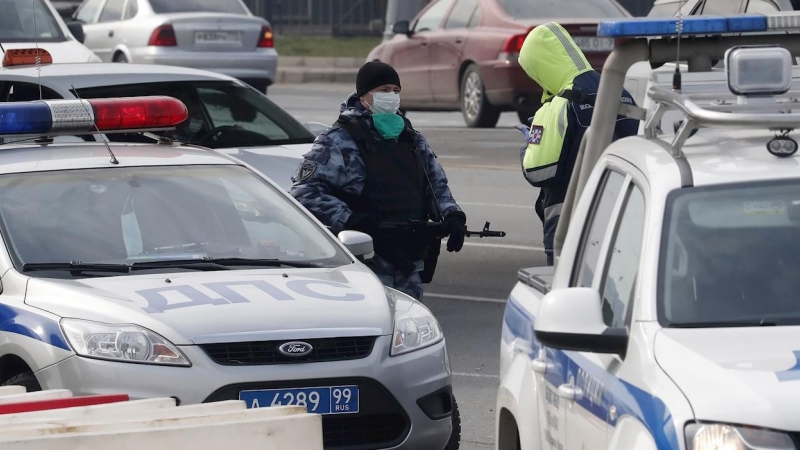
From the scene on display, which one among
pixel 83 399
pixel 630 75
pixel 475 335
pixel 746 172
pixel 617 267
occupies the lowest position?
pixel 475 335

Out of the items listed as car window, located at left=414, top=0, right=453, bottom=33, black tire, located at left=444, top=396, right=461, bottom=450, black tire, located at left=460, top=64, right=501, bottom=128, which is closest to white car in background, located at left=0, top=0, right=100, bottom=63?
black tire, located at left=460, top=64, right=501, bottom=128

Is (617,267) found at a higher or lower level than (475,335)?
higher

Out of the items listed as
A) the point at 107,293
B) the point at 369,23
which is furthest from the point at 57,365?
the point at 369,23

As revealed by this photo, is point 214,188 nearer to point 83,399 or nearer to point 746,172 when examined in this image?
point 83,399

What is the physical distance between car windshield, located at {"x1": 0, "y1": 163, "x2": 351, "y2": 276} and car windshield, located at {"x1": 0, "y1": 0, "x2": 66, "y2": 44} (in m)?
7.83

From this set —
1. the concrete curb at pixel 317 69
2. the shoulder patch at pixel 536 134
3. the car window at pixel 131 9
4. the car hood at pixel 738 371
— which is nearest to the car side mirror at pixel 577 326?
the car hood at pixel 738 371

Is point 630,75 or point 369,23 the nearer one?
point 630,75

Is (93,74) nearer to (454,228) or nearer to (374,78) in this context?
(374,78)

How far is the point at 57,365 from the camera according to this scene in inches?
227

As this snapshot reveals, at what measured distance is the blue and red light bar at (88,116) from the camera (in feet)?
23.0

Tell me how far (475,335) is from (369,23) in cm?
2674

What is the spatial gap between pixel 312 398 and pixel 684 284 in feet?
6.92

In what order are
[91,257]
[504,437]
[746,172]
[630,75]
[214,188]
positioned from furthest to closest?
[630,75], [214,188], [91,257], [504,437], [746,172]

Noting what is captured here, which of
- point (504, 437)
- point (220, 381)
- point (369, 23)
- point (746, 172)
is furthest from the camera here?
point (369, 23)
